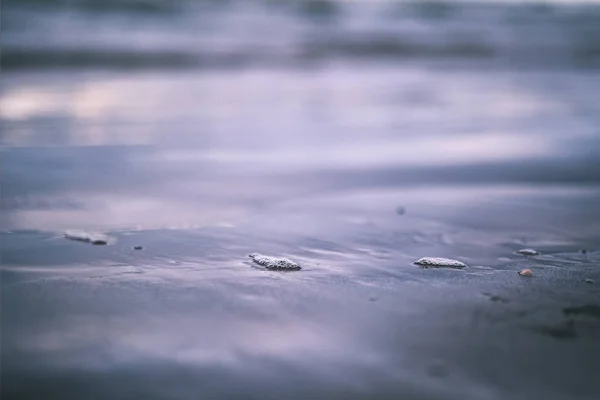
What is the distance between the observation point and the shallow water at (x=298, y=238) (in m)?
1.93

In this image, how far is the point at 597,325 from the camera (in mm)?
2223

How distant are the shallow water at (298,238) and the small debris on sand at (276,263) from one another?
2.0 inches

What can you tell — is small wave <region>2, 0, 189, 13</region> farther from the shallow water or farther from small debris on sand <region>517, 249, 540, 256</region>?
small debris on sand <region>517, 249, 540, 256</region>

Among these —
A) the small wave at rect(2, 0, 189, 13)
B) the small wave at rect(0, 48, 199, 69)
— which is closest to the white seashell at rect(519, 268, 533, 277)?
the small wave at rect(0, 48, 199, 69)

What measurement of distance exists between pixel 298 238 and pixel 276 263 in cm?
44

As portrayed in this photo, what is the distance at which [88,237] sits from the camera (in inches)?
124

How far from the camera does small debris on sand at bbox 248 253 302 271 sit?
2.80m

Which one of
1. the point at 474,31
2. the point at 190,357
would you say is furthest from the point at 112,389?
the point at 474,31

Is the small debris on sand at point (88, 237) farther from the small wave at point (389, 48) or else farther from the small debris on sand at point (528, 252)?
the small wave at point (389, 48)

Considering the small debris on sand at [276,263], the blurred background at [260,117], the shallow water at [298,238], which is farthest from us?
the blurred background at [260,117]

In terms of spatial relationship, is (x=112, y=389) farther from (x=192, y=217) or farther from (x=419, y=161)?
(x=419, y=161)

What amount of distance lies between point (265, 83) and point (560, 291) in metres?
7.44

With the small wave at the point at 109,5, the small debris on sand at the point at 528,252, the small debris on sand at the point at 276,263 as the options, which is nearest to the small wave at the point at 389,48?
the small wave at the point at 109,5

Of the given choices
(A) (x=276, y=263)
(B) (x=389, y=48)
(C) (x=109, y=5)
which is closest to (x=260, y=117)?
(A) (x=276, y=263)
